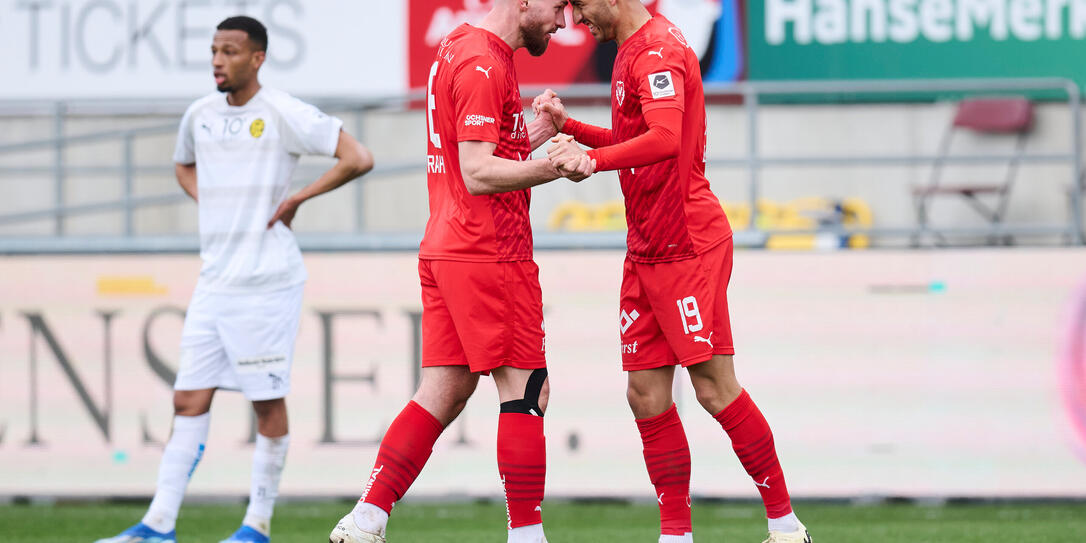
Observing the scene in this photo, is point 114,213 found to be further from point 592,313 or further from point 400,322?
point 592,313

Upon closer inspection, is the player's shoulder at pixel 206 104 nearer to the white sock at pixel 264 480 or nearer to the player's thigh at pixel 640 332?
the white sock at pixel 264 480

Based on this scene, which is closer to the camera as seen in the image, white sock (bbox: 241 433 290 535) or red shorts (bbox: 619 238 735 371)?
red shorts (bbox: 619 238 735 371)

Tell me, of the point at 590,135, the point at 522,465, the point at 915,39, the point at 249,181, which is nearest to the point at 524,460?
the point at 522,465

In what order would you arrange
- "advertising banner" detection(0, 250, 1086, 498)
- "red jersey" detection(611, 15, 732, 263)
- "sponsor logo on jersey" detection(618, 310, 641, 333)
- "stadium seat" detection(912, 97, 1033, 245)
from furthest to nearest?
"stadium seat" detection(912, 97, 1033, 245) < "advertising banner" detection(0, 250, 1086, 498) < "sponsor logo on jersey" detection(618, 310, 641, 333) < "red jersey" detection(611, 15, 732, 263)

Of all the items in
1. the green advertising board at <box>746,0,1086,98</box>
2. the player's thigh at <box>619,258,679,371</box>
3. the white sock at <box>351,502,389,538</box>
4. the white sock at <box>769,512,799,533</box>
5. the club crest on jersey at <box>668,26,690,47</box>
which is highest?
the green advertising board at <box>746,0,1086,98</box>

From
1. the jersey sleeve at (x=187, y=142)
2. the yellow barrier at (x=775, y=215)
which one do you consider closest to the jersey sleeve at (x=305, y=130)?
the jersey sleeve at (x=187, y=142)

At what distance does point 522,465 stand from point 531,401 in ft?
0.72

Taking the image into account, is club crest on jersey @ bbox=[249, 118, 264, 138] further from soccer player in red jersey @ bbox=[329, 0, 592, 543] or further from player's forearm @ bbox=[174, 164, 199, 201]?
soccer player in red jersey @ bbox=[329, 0, 592, 543]

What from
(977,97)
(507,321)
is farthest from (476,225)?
(977,97)

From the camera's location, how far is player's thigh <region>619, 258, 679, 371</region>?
5.15m

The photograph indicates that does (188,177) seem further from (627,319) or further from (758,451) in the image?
(758,451)

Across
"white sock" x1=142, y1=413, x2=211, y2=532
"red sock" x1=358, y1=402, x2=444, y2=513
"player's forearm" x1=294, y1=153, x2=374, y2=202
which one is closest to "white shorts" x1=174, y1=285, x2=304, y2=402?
"white sock" x1=142, y1=413, x2=211, y2=532

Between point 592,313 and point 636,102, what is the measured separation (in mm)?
3208

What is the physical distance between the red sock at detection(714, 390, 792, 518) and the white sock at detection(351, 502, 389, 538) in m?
1.30
